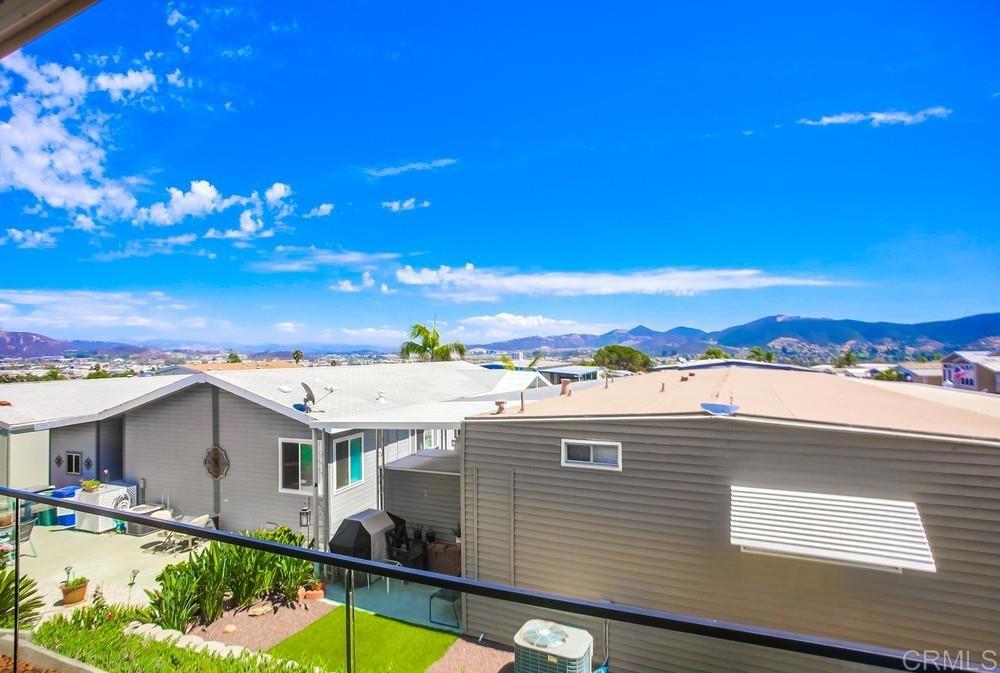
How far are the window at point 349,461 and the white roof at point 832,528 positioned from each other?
290 inches

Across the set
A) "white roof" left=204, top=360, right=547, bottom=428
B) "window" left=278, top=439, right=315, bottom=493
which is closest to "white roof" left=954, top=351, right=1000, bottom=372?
"white roof" left=204, top=360, right=547, bottom=428

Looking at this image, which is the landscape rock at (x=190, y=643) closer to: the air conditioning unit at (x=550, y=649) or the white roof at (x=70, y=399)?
the air conditioning unit at (x=550, y=649)

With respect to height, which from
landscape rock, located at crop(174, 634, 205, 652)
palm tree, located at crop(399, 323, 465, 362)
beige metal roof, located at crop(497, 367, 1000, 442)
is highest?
palm tree, located at crop(399, 323, 465, 362)

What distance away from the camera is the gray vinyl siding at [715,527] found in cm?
495

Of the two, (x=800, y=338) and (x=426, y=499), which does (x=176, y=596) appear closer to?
(x=426, y=499)

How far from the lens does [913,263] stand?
3051 inches

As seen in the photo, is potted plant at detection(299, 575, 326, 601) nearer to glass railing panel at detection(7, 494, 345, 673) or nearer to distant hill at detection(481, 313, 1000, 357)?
glass railing panel at detection(7, 494, 345, 673)

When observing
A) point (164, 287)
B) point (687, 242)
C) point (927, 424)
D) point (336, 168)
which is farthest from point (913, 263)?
point (164, 287)

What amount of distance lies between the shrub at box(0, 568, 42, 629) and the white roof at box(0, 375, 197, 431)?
8016 mm

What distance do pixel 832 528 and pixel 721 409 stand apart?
171cm

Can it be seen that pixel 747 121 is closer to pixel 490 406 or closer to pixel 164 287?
pixel 490 406

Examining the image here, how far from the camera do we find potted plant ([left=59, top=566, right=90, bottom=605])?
3729 mm

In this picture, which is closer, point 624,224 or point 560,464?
point 560,464

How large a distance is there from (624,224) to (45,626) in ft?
175
